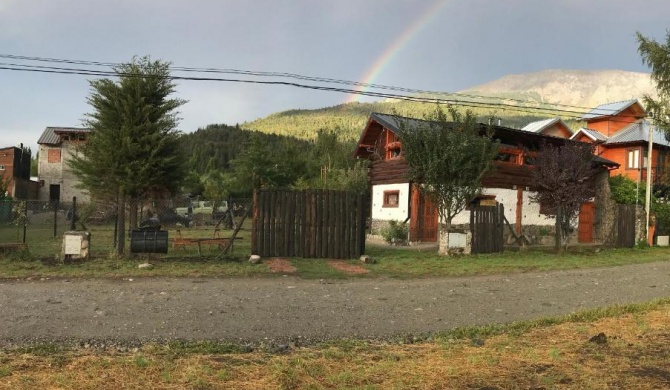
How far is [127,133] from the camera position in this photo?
48.6 ft

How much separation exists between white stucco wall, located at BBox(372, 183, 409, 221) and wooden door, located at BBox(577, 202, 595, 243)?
10.8 metres

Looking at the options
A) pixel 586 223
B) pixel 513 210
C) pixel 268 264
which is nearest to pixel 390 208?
pixel 513 210

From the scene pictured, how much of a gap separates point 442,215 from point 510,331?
37.7 feet

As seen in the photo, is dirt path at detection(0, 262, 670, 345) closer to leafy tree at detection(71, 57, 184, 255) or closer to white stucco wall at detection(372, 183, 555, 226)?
leafy tree at detection(71, 57, 184, 255)

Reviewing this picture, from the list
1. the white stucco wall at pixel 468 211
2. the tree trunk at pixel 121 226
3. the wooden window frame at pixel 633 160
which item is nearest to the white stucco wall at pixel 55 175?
the white stucco wall at pixel 468 211

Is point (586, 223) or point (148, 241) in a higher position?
point (586, 223)

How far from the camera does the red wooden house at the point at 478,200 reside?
23.5 metres

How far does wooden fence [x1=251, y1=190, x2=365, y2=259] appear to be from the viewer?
1530 cm

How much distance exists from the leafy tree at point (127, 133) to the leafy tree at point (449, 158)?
798 centimetres

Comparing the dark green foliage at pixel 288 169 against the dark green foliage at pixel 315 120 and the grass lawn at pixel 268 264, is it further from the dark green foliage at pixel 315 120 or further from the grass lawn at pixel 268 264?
the dark green foliage at pixel 315 120

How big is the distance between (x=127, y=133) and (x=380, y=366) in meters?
12.2

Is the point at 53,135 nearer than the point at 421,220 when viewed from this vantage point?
No

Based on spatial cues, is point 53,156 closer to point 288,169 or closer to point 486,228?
point 288,169

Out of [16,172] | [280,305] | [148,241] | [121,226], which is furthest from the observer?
[16,172]
